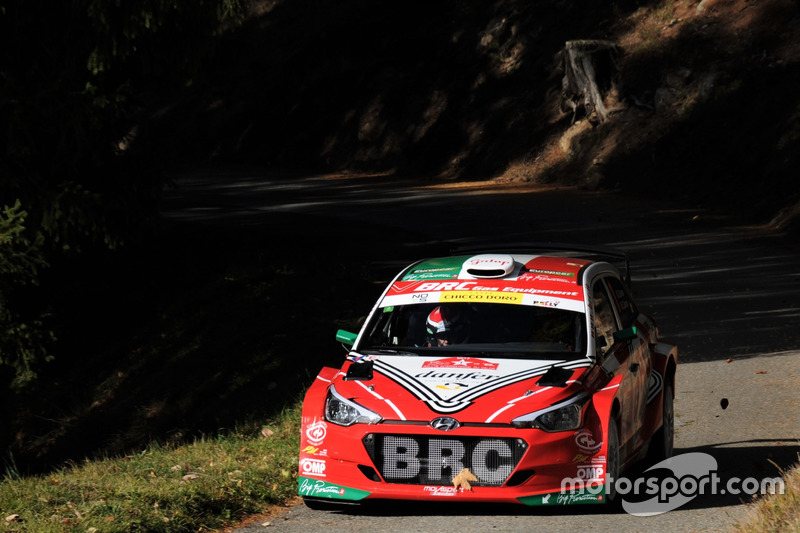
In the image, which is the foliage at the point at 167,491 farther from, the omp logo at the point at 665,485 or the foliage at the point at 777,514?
the foliage at the point at 777,514

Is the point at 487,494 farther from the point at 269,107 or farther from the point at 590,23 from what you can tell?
the point at 269,107

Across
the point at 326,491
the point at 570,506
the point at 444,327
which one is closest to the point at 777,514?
the point at 570,506

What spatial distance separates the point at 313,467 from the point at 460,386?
102 centimetres

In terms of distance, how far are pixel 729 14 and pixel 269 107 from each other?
783 inches

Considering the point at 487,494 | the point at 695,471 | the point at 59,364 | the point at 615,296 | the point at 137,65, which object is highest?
the point at 137,65

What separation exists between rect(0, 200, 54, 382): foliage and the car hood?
9771mm

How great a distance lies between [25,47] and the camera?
1900cm

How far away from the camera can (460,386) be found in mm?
7285

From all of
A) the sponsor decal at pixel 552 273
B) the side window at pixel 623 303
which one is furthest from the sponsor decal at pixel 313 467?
the side window at pixel 623 303

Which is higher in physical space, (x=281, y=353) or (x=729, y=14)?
(x=729, y=14)

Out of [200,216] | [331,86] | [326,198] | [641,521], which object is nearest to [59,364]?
[200,216]

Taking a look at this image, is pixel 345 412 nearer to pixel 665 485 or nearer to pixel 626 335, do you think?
pixel 626 335

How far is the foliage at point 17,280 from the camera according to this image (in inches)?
653

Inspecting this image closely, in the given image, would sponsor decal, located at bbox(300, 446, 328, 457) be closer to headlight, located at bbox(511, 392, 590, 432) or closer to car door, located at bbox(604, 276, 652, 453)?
headlight, located at bbox(511, 392, 590, 432)
